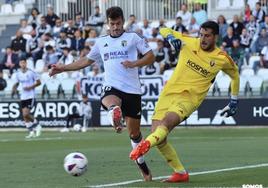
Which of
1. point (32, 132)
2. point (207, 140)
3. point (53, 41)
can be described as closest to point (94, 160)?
point (207, 140)

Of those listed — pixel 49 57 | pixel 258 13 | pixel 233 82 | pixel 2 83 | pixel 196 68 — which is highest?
pixel 196 68

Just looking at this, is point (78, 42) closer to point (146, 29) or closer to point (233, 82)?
point (146, 29)

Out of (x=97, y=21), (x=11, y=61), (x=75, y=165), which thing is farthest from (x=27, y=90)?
(x=75, y=165)

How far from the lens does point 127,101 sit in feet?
39.8

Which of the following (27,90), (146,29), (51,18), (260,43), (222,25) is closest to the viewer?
(27,90)

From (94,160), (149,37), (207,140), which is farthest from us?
(149,37)

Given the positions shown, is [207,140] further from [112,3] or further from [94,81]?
[112,3]

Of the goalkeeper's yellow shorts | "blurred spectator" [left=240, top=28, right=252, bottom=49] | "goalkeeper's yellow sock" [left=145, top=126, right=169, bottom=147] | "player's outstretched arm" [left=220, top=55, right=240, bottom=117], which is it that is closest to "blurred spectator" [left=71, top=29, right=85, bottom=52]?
"blurred spectator" [left=240, top=28, right=252, bottom=49]

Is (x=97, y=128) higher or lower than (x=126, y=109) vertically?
lower

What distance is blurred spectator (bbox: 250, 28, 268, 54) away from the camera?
30312 mm

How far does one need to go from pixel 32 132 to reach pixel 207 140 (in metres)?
6.56

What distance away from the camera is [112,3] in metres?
36.8

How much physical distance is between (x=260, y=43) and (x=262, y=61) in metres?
0.78

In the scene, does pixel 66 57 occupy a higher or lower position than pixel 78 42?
lower
